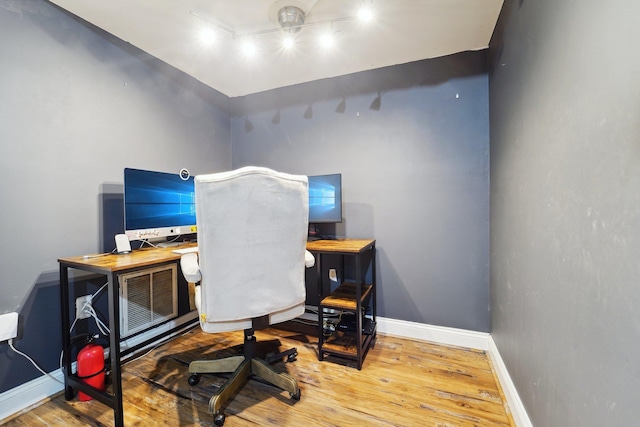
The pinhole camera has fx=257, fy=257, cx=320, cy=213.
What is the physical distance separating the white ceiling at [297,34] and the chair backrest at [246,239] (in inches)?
47.5

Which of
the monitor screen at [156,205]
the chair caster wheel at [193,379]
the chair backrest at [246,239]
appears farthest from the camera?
the monitor screen at [156,205]

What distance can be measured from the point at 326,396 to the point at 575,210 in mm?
1468

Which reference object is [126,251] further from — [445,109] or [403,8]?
[445,109]

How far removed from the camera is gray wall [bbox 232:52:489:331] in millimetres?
1979

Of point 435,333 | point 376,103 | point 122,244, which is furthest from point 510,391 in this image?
point 122,244

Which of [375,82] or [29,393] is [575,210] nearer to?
[375,82]

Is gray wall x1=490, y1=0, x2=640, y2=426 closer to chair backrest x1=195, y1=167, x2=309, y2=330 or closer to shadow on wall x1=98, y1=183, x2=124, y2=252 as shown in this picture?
chair backrest x1=195, y1=167, x2=309, y2=330

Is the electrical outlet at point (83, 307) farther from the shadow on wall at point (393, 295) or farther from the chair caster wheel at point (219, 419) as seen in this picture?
the shadow on wall at point (393, 295)

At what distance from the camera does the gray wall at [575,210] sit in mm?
610

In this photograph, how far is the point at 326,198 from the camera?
220cm

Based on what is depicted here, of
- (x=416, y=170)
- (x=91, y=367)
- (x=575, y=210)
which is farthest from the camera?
(x=416, y=170)

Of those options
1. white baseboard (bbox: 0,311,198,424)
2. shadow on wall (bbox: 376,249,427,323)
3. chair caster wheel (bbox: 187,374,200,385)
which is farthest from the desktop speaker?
shadow on wall (bbox: 376,249,427,323)

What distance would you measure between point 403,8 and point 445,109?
802 millimetres

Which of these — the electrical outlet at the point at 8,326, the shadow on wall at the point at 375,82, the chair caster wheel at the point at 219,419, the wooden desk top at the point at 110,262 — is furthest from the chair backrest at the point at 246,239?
the shadow on wall at the point at 375,82
